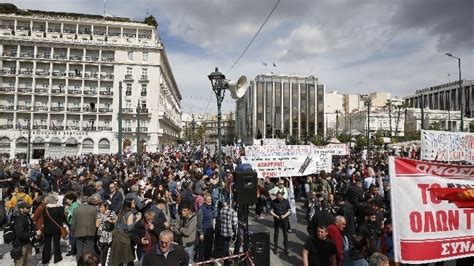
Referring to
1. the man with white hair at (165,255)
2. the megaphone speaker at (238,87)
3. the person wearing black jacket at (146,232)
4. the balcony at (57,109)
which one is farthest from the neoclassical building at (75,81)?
the man with white hair at (165,255)

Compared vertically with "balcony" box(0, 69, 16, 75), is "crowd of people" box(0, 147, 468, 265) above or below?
below

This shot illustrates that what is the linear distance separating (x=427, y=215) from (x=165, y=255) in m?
3.02

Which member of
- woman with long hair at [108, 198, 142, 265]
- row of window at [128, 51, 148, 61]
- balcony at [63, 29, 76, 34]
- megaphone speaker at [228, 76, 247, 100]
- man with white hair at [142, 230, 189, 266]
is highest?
balcony at [63, 29, 76, 34]

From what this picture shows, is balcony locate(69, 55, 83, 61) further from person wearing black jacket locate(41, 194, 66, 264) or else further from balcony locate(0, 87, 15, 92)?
person wearing black jacket locate(41, 194, 66, 264)

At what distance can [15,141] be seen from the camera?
58812 mm

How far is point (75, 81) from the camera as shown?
61688 millimetres

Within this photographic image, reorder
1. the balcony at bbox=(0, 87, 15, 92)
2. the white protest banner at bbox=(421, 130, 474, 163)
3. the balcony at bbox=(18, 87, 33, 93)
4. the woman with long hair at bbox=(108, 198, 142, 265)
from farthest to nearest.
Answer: the balcony at bbox=(18, 87, 33, 93), the balcony at bbox=(0, 87, 15, 92), the white protest banner at bbox=(421, 130, 474, 163), the woman with long hair at bbox=(108, 198, 142, 265)

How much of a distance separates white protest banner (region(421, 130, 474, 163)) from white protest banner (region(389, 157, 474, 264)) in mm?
8580

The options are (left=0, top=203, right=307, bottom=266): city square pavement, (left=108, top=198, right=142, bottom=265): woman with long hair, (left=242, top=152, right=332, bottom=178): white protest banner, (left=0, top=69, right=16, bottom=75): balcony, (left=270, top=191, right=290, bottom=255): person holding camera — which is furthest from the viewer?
(left=0, top=69, right=16, bottom=75): balcony

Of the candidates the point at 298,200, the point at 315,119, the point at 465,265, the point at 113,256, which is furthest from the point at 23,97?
the point at 315,119

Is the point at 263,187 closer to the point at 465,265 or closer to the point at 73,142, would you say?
the point at 465,265

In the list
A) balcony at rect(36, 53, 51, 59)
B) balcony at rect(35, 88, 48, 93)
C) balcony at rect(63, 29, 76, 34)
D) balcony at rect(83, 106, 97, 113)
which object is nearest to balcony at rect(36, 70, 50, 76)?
balcony at rect(36, 53, 51, 59)

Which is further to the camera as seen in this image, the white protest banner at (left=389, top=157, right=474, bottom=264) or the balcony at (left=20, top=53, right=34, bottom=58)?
the balcony at (left=20, top=53, right=34, bottom=58)

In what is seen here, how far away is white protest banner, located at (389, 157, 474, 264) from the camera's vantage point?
11.7ft
